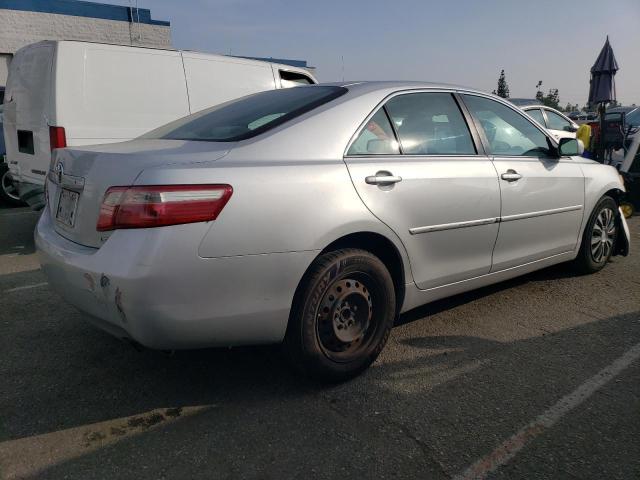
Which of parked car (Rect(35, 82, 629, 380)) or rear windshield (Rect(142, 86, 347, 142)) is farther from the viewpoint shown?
rear windshield (Rect(142, 86, 347, 142))

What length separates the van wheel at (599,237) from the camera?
15.2ft

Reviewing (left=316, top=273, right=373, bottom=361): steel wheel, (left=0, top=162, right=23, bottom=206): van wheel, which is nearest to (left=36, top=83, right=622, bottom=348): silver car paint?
(left=316, top=273, right=373, bottom=361): steel wheel

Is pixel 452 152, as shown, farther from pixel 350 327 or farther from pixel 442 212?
pixel 350 327

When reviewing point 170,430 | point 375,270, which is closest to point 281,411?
point 170,430

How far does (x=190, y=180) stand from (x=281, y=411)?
119 centimetres

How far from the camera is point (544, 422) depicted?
8.31 ft

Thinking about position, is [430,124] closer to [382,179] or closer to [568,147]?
[382,179]

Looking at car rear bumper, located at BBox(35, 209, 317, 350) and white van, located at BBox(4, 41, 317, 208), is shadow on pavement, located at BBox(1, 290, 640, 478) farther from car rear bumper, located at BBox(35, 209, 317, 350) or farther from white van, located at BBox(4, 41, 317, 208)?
white van, located at BBox(4, 41, 317, 208)

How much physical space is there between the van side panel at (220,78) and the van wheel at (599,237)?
4385mm

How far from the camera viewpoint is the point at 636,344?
3.41 m

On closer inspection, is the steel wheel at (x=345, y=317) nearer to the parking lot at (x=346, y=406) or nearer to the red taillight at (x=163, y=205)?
the parking lot at (x=346, y=406)

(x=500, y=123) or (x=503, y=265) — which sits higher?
(x=500, y=123)

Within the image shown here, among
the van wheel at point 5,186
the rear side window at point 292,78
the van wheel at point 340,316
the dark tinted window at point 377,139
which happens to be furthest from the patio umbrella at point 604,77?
the van wheel at point 5,186

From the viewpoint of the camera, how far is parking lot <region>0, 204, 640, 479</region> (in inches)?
88.3
